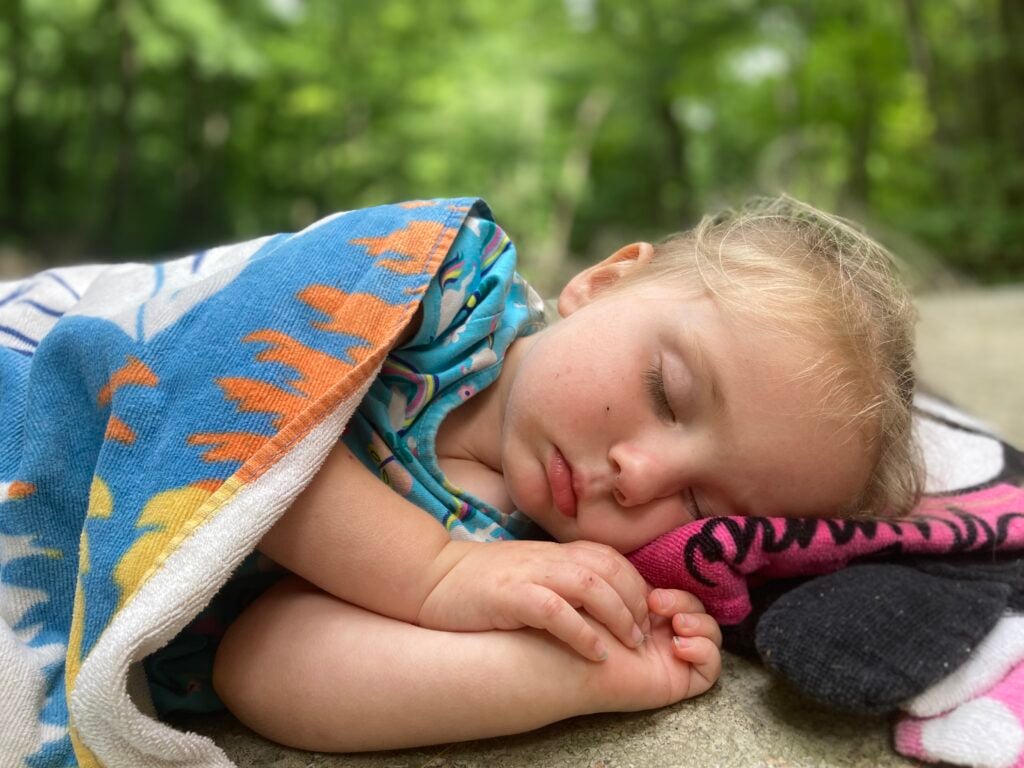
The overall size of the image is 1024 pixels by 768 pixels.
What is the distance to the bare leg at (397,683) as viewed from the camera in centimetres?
84

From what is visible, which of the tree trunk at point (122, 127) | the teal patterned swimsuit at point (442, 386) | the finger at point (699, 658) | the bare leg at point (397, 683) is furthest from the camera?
the tree trunk at point (122, 127)

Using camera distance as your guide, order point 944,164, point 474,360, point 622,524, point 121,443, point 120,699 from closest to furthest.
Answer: point 120,699 < point 121,443 < point 622,524 < point 474,360 < point 944,164

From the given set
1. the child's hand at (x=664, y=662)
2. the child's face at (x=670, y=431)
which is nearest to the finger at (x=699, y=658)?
the child's hand at (x=664, y=662)

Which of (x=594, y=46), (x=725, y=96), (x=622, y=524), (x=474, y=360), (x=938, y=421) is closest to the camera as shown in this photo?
(x=622, y=524)

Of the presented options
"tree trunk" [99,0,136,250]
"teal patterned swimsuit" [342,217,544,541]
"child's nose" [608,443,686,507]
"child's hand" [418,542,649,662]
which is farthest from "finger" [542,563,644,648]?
"tree trunk" [99,0,136,250]

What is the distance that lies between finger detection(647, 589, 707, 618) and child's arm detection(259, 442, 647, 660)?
58mm

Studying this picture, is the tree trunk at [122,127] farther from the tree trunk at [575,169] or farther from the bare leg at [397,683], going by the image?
the bare leg at [397,683]

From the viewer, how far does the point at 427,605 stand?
89cm

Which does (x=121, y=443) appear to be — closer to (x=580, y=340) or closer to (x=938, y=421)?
(x=580, y=340)

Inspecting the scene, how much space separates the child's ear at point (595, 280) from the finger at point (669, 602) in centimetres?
40

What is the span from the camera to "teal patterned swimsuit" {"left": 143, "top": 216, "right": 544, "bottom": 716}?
1.02 meters

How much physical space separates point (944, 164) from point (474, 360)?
837 centimetres

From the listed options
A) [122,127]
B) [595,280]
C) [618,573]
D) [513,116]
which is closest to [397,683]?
[618,573]

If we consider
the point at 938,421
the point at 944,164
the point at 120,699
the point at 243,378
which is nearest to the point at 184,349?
the point at 243,378
